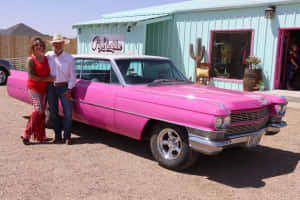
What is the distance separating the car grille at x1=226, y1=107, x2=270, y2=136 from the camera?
4021 millimetres

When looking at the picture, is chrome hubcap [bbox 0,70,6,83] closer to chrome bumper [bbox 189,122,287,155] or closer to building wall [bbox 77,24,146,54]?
building wall [bbox 77,24,146,54]

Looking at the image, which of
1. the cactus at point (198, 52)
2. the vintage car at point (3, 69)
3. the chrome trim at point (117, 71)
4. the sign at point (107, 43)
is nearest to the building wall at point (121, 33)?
the sign at point (107, 43)

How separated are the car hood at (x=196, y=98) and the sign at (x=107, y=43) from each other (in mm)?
10051

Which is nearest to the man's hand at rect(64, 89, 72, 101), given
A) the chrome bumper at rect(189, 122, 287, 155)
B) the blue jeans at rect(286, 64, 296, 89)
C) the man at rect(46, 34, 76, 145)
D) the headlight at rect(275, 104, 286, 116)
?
the man at rect(46, 34, 76, 145)

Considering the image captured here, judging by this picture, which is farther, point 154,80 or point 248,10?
point 248,10

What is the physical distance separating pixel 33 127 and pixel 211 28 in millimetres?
8807

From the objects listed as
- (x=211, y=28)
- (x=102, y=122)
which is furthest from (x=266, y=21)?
(x=102, y=122)

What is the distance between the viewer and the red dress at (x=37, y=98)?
519cm

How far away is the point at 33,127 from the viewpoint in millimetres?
5289

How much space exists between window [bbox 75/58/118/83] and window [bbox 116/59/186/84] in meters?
0.19

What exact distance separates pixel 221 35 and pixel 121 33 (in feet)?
14.9

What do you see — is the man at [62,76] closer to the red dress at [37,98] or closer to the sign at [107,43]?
the red dress at [37,98]

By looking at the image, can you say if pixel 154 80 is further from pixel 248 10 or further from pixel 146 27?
pixel 146 27

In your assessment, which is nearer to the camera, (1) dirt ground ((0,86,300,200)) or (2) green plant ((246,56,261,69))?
(1) dirt ground ((0,86,300,200))
